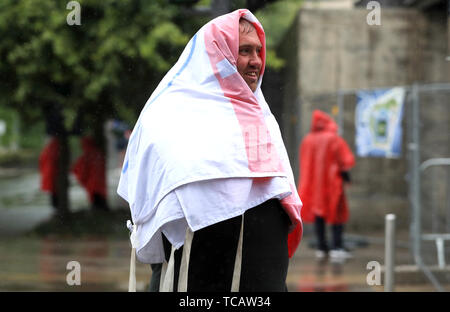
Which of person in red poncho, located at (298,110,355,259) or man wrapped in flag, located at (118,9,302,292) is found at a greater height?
man wrapped in flag, located at (118,9,302,292)

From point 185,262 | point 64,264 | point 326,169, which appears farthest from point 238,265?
point 326,169

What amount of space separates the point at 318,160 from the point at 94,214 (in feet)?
20.6

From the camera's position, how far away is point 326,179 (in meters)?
Answer: 9.05

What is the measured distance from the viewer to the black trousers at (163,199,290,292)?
2.62 meters

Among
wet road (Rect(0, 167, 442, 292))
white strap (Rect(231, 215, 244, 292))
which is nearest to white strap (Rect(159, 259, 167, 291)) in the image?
white strap (Rect(231, 215, 244, 292))

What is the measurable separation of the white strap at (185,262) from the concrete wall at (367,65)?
8.66 metres

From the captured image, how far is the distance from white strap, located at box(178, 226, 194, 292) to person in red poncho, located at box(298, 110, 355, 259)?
6454mm

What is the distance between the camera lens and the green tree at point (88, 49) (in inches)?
397

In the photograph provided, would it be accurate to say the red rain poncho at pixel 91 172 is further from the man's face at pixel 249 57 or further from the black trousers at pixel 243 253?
the black trousers at pixel 243 253

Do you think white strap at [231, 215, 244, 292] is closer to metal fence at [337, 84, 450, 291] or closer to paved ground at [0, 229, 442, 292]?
paved ground at [0, 229, 442, 292]

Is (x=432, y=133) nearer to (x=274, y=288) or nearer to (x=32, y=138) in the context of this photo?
(x=274, y=288)

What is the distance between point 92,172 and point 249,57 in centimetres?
1165

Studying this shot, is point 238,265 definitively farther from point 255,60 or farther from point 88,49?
point 88,49
